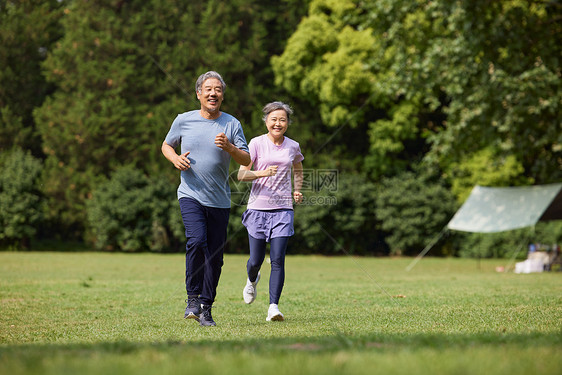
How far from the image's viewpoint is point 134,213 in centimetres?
2938

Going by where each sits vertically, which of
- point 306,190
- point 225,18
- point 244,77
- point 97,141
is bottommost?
point 306,190

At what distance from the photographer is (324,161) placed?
104 ft

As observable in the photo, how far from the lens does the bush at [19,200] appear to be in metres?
28.9

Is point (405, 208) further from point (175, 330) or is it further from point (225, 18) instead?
point (175, 330)

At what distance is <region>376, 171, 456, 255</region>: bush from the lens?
94.6 feet

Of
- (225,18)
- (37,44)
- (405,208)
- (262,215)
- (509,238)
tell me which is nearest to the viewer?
(262,215)

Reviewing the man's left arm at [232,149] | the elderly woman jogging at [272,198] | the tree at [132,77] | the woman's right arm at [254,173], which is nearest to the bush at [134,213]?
the tree at [132,77]

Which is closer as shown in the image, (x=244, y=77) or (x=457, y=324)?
(x=457, y=324)

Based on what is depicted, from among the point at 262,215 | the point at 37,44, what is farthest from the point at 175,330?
the point at 37,44

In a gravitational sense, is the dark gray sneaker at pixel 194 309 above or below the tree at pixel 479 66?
below

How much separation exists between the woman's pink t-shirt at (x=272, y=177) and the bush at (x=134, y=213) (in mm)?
22107

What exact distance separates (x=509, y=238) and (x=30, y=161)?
21781mm

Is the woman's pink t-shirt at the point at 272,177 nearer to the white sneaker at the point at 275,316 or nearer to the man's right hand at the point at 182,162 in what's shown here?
the man's right hand at the point at 182,162

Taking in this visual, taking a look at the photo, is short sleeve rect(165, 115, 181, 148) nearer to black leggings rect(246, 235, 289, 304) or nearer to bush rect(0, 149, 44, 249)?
black leggings rect(246, 235, 289, 304)
